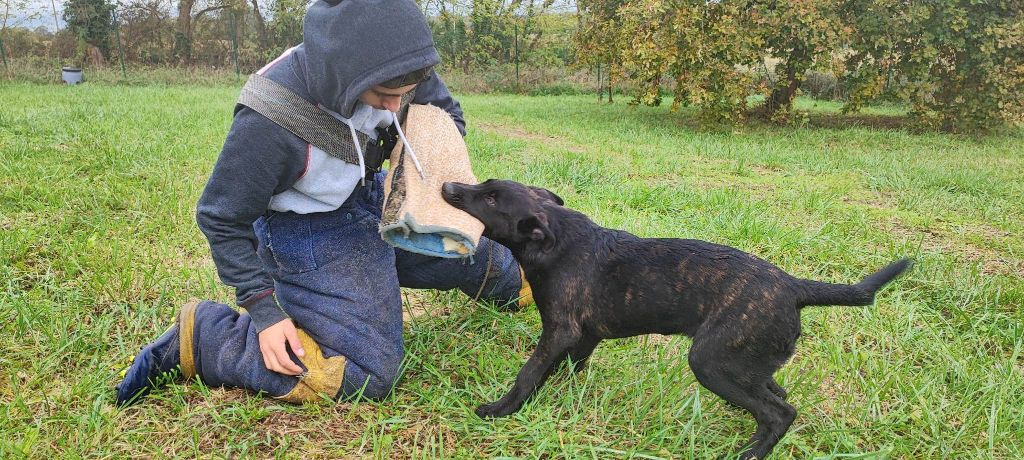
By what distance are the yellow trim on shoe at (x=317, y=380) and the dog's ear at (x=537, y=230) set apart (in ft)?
2.87

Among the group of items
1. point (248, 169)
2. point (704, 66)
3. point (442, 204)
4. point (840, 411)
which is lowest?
point (840, 411)

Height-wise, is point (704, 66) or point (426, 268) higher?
point (704, 66)

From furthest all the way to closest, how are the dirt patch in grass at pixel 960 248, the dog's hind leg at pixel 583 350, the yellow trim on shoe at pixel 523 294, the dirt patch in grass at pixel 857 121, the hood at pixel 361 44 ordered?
the dirt patch in grass at pixel 857 121 < the dirt patch in grass at pixel 960 248 < the yellow trim on shoe at pixel 523 294 < the dog's hind leg at pixel 583 350 < the hood at pixel 361 44

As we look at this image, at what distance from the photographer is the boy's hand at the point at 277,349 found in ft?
7.95

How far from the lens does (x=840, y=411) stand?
257 cm

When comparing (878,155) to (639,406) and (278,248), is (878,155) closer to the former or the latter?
(639,406)

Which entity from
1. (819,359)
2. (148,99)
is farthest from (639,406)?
(148,99)

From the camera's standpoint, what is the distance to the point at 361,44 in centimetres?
214

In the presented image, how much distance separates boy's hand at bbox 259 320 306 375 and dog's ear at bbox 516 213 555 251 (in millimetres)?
988

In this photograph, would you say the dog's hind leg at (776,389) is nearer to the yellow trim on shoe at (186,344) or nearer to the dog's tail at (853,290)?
the dog's tail at (853,290)

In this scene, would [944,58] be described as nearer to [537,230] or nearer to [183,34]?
[537,230]

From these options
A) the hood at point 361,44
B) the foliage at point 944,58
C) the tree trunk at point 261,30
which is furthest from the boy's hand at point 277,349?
the tree trunk at point 261,30

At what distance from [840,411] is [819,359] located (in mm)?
416

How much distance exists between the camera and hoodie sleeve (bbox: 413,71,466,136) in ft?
10.2
